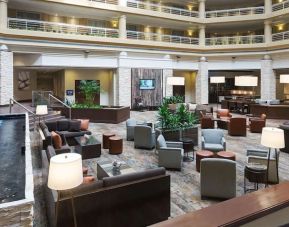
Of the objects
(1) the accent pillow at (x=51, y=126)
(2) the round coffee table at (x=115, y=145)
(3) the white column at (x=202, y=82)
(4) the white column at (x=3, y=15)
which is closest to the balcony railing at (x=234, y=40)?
(3) the white column at (x=202, y=82)

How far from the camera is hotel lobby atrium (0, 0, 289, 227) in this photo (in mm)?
3713

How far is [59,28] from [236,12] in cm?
1467

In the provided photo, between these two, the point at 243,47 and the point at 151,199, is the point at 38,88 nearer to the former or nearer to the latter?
the point at 243,47

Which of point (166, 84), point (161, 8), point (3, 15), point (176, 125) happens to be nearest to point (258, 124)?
point (176, 125)

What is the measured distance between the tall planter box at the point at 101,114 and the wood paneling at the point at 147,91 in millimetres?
4673

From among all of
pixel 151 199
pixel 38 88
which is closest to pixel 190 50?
pixel 38 88

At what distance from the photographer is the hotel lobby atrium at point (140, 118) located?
12.2ft

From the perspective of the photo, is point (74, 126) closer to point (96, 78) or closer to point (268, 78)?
point (96, 78)

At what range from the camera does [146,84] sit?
2039 cm

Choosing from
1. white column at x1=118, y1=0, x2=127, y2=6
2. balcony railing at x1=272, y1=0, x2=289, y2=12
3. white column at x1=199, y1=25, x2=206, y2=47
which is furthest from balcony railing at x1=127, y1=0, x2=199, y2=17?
balcony railing at x1=272, y1=0, x2=289, y2=12

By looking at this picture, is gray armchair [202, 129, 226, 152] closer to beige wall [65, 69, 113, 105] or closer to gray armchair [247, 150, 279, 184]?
gray armchair [247, 150, 279, 184]

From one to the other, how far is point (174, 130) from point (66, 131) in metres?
4.28

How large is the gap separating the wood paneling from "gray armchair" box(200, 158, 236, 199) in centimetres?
1498

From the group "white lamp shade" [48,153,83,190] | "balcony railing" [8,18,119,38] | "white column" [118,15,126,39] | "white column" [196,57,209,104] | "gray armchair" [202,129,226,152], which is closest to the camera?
"white lamp shade" [48,153,83,190]
